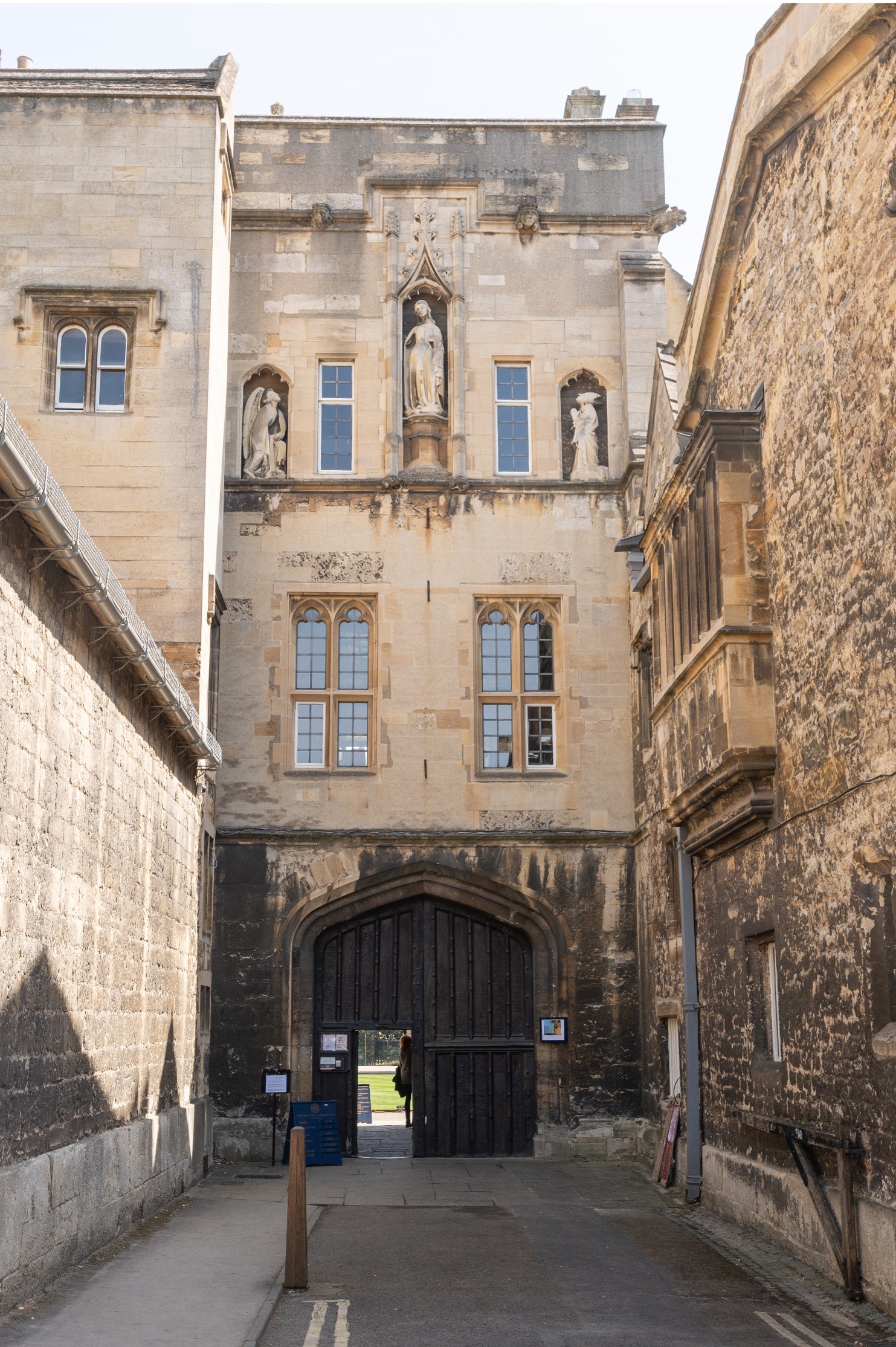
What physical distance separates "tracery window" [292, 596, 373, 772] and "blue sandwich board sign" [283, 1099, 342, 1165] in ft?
13.3

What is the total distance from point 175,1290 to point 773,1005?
5.04m

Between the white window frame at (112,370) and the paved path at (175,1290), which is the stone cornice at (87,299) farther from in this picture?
the paved path at (175,1290)

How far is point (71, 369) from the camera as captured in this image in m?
16.7

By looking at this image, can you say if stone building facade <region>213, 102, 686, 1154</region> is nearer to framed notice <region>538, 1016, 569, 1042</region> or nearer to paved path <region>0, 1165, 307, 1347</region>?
framed notice <region>538, 1016, 569, 1042</region>

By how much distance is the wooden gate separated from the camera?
1758 cm

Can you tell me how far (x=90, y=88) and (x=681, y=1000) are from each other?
1232 cm

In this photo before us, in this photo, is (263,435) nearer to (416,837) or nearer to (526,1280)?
(416,837)

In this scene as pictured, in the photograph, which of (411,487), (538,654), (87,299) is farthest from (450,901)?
(87,299)

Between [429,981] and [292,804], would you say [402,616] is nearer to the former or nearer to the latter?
[292,804]

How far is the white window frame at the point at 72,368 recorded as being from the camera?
53.9 ft

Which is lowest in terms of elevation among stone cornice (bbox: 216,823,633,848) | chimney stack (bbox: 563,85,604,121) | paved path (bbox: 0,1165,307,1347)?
paved path (bbox: 0,1165,307,1347)

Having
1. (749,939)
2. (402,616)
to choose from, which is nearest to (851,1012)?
(749,939)

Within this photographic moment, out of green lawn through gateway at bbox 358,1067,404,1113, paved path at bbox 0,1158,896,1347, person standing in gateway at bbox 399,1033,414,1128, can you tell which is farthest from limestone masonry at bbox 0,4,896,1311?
green lawn through gateway at bbox 358,1067,404,1113

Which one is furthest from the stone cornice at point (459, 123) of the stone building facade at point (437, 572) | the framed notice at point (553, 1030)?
the framed notice at point (553, 1030)
